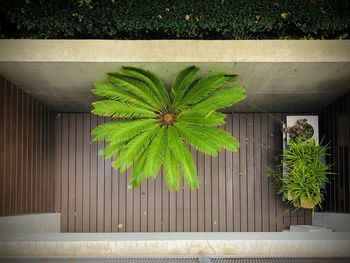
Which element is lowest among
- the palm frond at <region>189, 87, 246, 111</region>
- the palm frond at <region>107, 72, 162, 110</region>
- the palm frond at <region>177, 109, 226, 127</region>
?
the palm frond at <region>177, 109, 226, 127</region>

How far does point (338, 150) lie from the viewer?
5430 mm

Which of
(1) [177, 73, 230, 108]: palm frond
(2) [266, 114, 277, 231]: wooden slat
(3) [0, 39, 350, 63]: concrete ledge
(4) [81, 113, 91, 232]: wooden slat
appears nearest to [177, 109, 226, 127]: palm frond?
(1) [177, 73, 230, 108]: palm frond

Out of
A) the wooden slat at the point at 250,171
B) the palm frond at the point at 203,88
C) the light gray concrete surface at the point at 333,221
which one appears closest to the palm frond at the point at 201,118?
the palm frond at the point at 203,88

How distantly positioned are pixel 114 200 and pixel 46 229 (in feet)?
3.42

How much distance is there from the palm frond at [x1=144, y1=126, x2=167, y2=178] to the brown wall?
1.50m

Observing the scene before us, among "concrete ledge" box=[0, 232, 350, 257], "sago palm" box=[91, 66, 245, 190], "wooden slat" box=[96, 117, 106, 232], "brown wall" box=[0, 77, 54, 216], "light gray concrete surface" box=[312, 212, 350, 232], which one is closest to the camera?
"concrete ledge" box=[0, 232, 350, 257]

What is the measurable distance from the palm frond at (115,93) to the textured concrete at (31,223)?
5.31 ft

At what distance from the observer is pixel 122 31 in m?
4.35

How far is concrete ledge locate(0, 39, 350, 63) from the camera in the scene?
13.2 feet

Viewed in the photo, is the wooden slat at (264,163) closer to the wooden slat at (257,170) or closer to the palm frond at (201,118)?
the wooden slat at (257,170)

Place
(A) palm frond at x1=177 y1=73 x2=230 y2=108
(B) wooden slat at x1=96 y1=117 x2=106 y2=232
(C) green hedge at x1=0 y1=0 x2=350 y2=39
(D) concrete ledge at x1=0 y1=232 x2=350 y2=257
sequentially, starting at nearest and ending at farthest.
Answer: (D) concrete ledge at x1=0 y1=232 x2=350 y2=257, (C) green hedge at x1=0 y1=0 x2=350 y2=39, (A) palm frond at x1=177 y1=73 x2=230 y2=108, (B) wooden slat at x1=96 y1=117 x2=106 y2=232

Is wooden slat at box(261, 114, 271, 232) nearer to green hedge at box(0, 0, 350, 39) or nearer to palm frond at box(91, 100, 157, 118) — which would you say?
green hedge at box(0, 0, 350, 39)

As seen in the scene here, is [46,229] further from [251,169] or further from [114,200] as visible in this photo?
[251,169]

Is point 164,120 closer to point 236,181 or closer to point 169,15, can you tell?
point 169,15
